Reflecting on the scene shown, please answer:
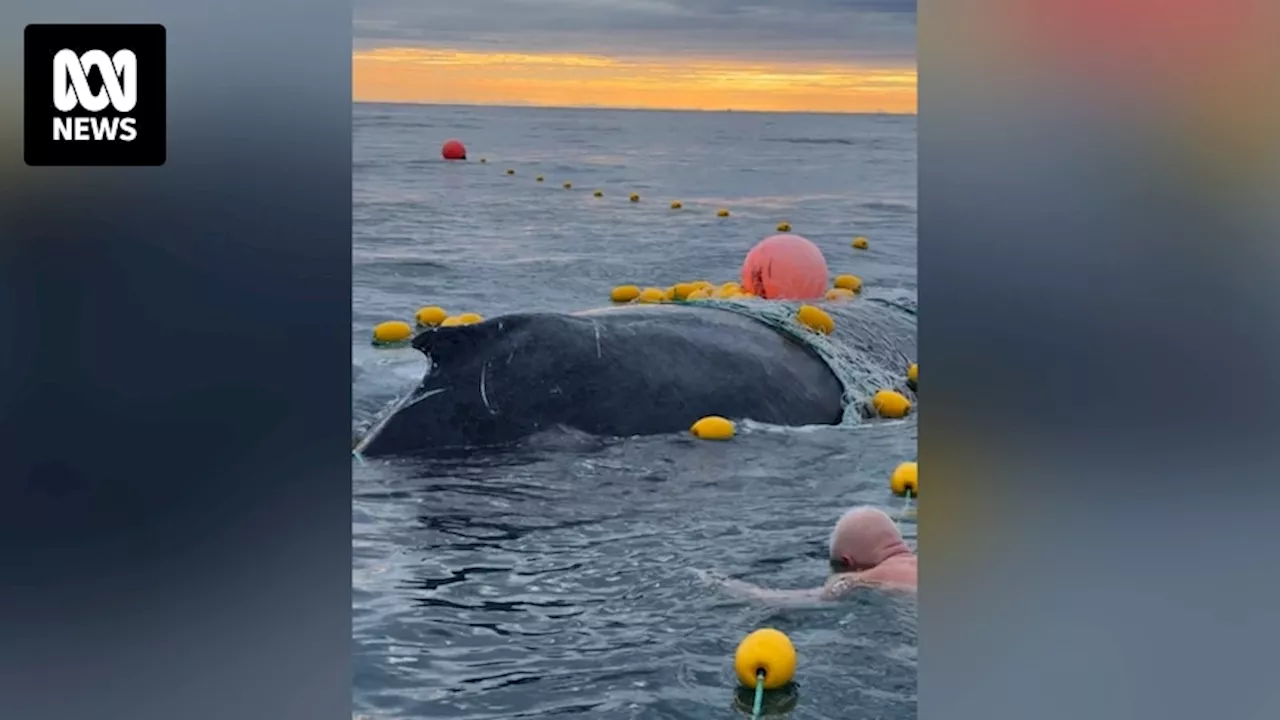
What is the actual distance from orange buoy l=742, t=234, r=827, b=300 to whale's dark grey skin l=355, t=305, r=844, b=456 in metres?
0.22

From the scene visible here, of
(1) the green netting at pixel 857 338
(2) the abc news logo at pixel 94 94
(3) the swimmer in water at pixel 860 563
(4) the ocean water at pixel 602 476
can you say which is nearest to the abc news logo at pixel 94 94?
(2) the abc news logo at pixel 94 94

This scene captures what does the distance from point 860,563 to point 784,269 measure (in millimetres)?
849

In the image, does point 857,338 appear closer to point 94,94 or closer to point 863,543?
point 863,543

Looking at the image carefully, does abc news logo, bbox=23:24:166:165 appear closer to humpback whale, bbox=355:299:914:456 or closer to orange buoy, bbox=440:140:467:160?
orange buoy, bbox=440:140:467:160

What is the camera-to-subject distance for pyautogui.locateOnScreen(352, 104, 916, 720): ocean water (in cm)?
272

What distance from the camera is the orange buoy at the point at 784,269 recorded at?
10.9 feet

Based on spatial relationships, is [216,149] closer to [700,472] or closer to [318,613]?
[318,613]

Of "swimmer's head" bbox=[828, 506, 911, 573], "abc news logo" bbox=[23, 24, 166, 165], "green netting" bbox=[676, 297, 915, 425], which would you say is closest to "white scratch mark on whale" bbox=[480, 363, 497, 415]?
"green netting" bbox=[676, 297, 915, 425]

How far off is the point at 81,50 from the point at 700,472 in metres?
1.82

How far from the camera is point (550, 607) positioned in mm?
2885

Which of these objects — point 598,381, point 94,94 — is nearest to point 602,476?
point 598,381

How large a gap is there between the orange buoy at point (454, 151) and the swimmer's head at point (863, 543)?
1.26m

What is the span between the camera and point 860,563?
2994mm

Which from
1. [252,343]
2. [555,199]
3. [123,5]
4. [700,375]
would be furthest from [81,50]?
[700,375]
